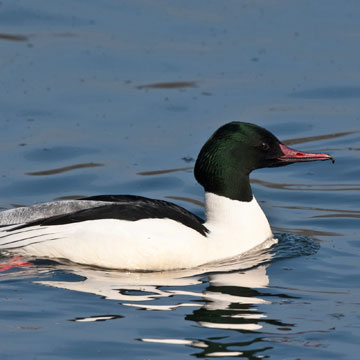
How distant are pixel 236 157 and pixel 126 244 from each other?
139cm

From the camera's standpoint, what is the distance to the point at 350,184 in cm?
1189

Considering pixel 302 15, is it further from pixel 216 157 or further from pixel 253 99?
pixel 216 157

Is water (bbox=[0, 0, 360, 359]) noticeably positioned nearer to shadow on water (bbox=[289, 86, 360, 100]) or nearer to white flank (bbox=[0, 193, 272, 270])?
shadow on water (bbox=[289, 86, 360, 100])

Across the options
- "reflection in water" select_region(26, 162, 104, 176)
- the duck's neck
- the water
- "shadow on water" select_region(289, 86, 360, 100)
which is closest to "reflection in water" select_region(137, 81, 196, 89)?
the water

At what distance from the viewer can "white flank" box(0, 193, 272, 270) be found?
891 centimetres

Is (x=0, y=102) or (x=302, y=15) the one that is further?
(x=302, y=15)

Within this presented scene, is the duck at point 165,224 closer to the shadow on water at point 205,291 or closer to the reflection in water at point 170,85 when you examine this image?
the shadow on water at point 205,291

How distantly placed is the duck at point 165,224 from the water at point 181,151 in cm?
17

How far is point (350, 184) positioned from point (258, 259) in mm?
2916

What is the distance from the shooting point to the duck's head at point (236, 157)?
9.45 meters

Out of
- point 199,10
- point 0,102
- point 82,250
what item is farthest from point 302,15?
point 82,250

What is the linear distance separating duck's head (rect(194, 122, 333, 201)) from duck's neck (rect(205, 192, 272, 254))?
0.08 metres

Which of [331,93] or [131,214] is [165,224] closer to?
[131,214]

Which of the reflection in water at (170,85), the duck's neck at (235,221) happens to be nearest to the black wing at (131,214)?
the duck's neck at (235,221)
